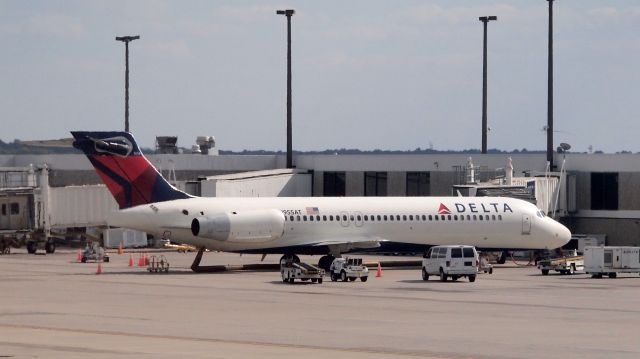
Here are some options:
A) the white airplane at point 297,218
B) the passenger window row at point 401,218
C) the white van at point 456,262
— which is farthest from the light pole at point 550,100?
the white van at point 456,262

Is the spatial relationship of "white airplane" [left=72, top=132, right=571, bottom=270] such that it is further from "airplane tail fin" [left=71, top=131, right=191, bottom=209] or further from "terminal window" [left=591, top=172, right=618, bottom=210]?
"terminal window" [left=591, top=172, right=618, bottom=210]

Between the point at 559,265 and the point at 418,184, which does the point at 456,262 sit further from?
the point at 418,184

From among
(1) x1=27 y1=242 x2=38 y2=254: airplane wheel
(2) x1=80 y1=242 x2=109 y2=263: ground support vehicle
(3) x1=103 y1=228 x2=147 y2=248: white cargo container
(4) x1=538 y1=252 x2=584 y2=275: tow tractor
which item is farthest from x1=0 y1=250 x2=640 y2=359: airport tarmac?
(3) x1=103 y1=228 x2=147 y2=248: white cargo container

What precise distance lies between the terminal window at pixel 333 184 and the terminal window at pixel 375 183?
6.26ft

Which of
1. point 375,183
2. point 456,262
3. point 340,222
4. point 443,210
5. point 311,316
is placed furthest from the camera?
point 375,183

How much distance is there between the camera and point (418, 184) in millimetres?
95812

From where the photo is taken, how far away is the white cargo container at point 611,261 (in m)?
65.7

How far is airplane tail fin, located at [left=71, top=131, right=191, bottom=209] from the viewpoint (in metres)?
67.3

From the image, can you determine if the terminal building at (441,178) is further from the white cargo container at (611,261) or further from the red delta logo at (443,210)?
the white cargo container at (611,261)

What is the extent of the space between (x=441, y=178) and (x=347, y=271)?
3397 centimetres

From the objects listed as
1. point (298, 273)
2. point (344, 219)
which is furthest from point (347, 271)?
point (344, 219)

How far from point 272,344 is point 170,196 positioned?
33.2 m

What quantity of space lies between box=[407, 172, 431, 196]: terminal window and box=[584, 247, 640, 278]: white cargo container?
29.4 metres

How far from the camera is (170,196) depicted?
6762cm
